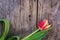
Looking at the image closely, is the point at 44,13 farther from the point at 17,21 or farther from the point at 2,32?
the point at 2,32

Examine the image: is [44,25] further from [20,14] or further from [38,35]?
[20,14]

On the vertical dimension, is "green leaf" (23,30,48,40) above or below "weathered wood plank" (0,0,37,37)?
below

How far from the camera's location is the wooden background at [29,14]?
1.61m

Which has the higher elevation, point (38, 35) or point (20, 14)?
point (20, 14)

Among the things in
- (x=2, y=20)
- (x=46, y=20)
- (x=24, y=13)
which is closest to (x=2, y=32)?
(x=2, y=20)

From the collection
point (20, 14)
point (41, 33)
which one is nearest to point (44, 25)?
point (41, 33)

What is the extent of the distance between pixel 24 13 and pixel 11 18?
99mm

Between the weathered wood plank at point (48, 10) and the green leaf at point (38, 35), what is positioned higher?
the weathered wood plank at point (48, 10)

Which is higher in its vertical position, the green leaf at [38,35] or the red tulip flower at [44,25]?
the red tulip flower at [44,25]

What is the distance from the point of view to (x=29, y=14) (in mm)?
1621

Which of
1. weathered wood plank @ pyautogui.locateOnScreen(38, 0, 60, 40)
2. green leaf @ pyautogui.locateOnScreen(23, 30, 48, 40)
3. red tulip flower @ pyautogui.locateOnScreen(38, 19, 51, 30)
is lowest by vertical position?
green leaf @ pyautogui.locateOnScreen(23, 30, 48, 40)

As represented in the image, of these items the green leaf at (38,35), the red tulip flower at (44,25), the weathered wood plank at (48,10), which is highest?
the weathered wood plank at (48,10)

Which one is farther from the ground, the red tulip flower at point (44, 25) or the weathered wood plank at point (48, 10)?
the weathered wood plank at point (48, 10)

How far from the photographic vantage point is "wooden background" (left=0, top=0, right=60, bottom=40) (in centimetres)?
161
